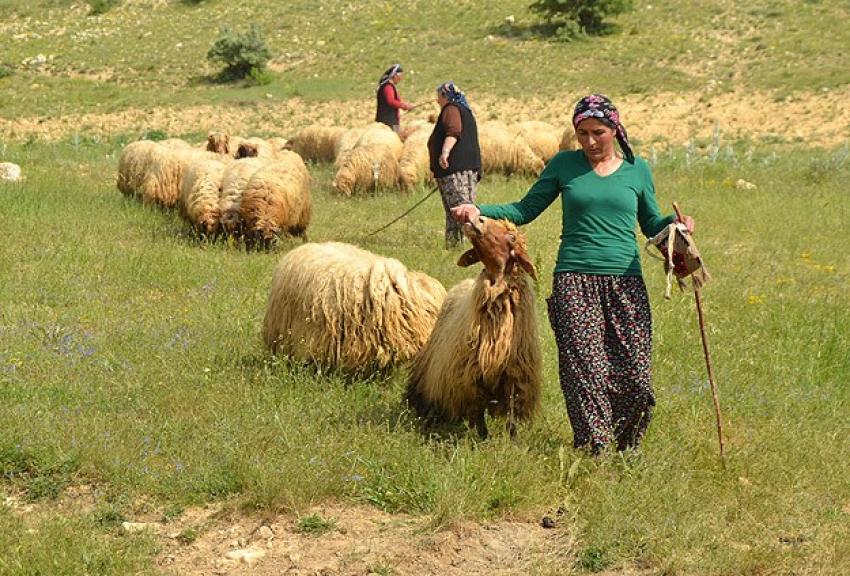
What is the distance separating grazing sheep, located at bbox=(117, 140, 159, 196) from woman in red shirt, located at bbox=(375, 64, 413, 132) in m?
3.72

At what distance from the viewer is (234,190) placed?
11.6 m

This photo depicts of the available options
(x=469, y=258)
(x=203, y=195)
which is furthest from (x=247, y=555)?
(x=203, y=195)

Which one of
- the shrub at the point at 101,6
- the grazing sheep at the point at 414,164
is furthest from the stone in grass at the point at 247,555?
the shrub at the point at 101,6

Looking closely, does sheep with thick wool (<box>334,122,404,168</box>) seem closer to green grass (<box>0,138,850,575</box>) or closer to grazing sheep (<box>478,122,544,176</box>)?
grazing sheep (<box>478,122,544,176</box>)

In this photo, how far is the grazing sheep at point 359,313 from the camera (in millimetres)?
6707

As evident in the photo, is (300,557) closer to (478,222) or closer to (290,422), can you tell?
(290,422)

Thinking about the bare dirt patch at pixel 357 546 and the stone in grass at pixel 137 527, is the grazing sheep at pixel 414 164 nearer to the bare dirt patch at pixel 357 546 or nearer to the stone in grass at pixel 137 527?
the bare dirt patch at pixel 357 546

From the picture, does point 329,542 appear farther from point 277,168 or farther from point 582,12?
point 582,12

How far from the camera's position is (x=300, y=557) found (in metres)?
4.70

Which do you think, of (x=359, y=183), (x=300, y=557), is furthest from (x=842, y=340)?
(x=359, y=183)

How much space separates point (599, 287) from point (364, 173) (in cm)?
1066

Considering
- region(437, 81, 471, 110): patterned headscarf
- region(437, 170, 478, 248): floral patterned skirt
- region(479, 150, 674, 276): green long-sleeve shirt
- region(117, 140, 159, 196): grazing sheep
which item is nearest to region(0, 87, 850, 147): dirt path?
region(117, 140, 159, 196): grazing sheep

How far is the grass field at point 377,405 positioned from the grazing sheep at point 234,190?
11.1 inches

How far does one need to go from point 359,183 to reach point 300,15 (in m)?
27.3
